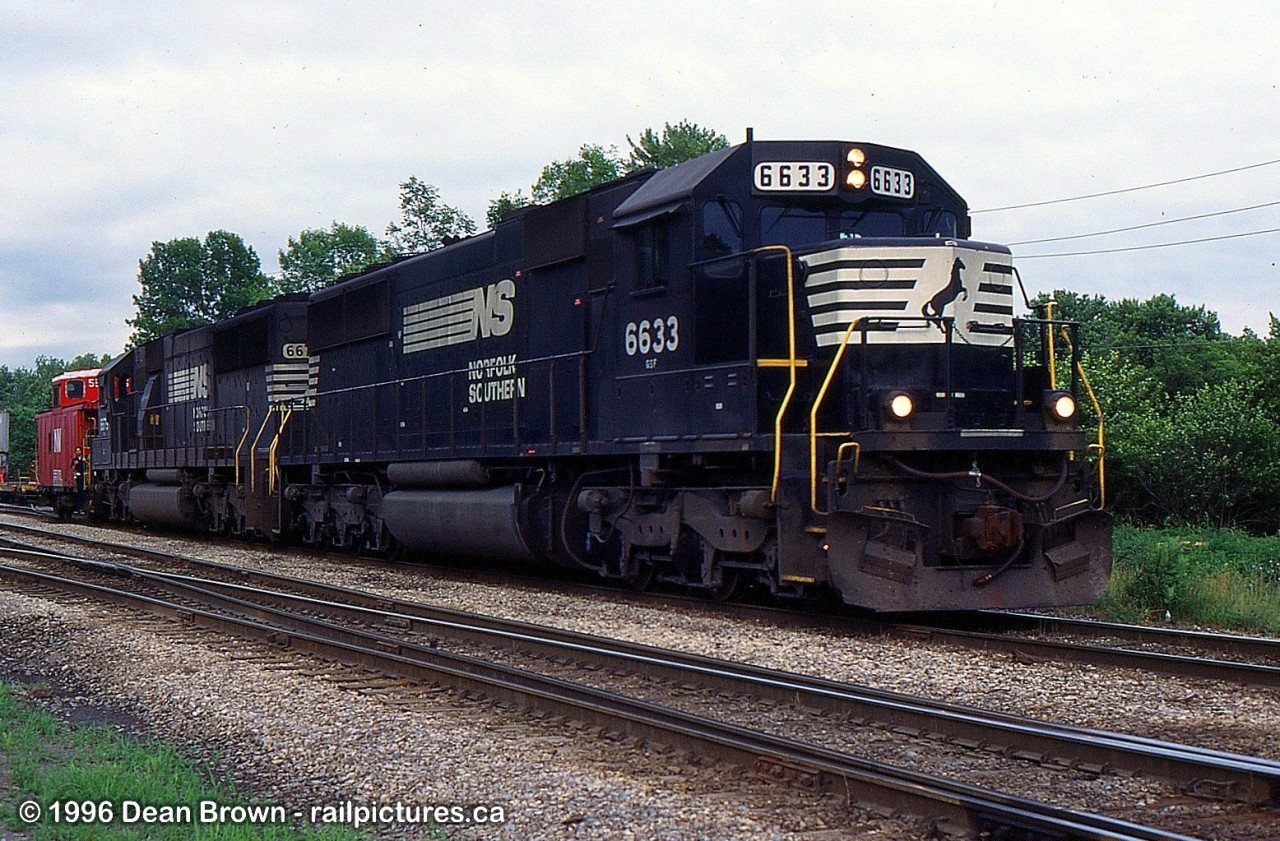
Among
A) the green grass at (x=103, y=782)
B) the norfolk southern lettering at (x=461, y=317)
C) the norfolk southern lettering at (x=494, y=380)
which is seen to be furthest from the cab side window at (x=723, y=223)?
the green grass at (x=103, y=782)

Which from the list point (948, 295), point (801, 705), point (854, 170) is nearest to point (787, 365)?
point (948, 295)

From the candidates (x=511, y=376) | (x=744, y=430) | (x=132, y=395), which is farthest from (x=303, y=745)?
(x=132, y=395)

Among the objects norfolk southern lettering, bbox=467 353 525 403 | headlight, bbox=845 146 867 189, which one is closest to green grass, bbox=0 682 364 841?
headlight, bbox=845 146 867 189

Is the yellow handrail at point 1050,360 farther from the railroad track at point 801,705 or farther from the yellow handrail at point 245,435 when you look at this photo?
the yellow handrail at point 245,435

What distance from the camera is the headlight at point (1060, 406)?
10117 millimetres

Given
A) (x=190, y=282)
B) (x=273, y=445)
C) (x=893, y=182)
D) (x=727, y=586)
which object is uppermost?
(x=190, y=282)

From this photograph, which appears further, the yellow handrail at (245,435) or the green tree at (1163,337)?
the green tree at (1163,337)

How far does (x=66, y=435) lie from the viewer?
32125 millimetres

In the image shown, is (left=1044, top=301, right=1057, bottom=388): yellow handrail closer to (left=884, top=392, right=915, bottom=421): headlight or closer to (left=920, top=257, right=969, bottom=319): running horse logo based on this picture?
(left=920, top=257, right=969, bottom=319): running horse logo

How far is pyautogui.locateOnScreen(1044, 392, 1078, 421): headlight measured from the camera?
10.1 meters

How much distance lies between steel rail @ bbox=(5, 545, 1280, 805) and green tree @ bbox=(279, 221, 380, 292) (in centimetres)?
6949

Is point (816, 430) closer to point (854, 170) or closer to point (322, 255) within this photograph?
point (854, 170)

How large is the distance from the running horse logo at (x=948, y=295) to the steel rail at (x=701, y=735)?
420 centimetres

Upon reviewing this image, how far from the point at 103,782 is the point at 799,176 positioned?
715 cm
